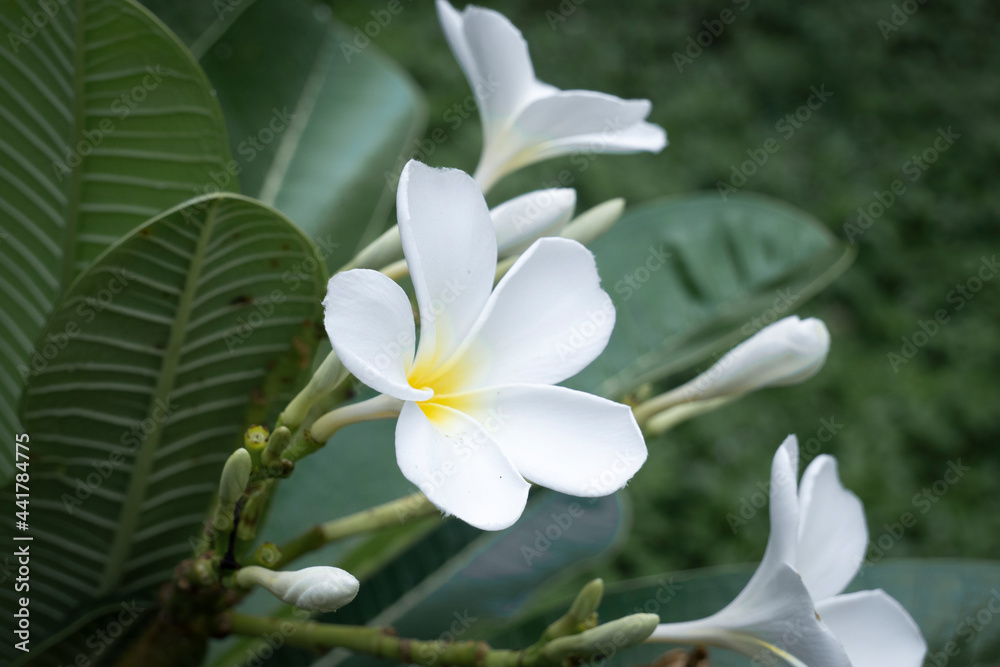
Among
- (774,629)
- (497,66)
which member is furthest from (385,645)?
(497,66)

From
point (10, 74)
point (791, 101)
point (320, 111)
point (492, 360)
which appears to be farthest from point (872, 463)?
point (10, 74)

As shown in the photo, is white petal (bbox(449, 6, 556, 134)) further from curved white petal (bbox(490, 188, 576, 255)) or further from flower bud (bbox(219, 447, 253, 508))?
flower bud (bbox(219, 447, 253, 508))

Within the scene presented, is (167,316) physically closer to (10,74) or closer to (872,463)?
(10,74)

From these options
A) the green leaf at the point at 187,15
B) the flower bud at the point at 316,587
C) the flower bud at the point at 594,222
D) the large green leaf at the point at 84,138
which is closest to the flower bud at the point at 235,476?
the flower bud at the point at 316,587

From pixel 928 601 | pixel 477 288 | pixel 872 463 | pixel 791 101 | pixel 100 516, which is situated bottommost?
pixel 872 463

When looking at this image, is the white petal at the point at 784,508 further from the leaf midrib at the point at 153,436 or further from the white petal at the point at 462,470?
the leaf midrib at the point at 153,436

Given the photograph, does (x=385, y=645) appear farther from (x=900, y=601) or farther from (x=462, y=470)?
(x=900, y=601)

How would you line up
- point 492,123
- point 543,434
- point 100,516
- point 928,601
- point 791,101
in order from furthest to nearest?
point 791,101
point 928,601
point 492,123
point 100,516
point 543,434
